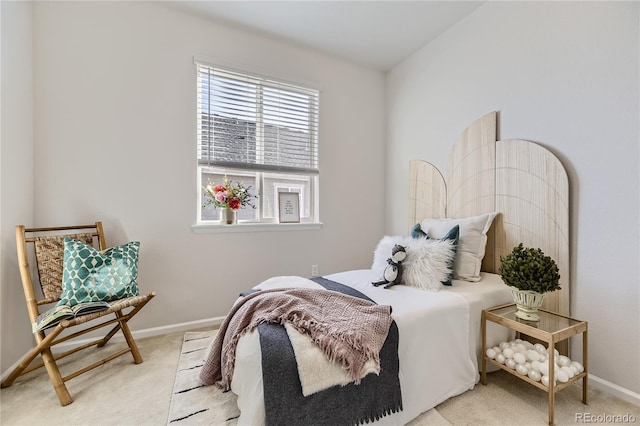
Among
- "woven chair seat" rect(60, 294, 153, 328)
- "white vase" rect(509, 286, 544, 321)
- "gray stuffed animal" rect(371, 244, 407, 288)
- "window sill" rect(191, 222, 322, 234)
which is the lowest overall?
"woven chair seat" rect(60, 294, 153, 328)

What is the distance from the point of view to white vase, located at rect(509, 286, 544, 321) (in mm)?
1562

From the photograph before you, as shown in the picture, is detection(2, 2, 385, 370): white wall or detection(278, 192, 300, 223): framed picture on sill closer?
detection(2, 2, 385, 370): white wall

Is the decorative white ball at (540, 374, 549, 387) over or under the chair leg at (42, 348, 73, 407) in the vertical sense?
over

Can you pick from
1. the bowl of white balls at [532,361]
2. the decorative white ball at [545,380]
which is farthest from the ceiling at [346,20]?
the decorative white ball at [545,380]

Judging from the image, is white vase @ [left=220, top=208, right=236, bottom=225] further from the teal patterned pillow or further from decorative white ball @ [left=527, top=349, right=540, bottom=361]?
decorative white ball @ [left=527, top=349, right=540, bottom=361]

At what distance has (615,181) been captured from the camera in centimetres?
162

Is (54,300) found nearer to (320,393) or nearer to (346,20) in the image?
(320,393)

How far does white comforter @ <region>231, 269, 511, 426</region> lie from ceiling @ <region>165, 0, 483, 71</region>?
88.5 inches

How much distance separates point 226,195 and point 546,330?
2.39m

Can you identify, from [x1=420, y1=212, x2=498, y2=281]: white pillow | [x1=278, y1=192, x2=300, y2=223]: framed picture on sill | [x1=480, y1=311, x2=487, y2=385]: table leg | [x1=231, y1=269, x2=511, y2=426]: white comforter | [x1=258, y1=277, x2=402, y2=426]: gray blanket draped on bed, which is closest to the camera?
[x1=258, y1=277, x2=402, y2=426]: gray blanket draped on bed

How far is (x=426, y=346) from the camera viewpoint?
150 centimetres

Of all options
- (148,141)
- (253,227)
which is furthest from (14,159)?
(253,227)

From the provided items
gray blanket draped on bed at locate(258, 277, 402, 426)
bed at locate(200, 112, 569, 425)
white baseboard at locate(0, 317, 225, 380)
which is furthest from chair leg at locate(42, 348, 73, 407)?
gray blanket draped on bed at locate(258, 277, 402, 426)

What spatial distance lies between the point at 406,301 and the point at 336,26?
245 cm
